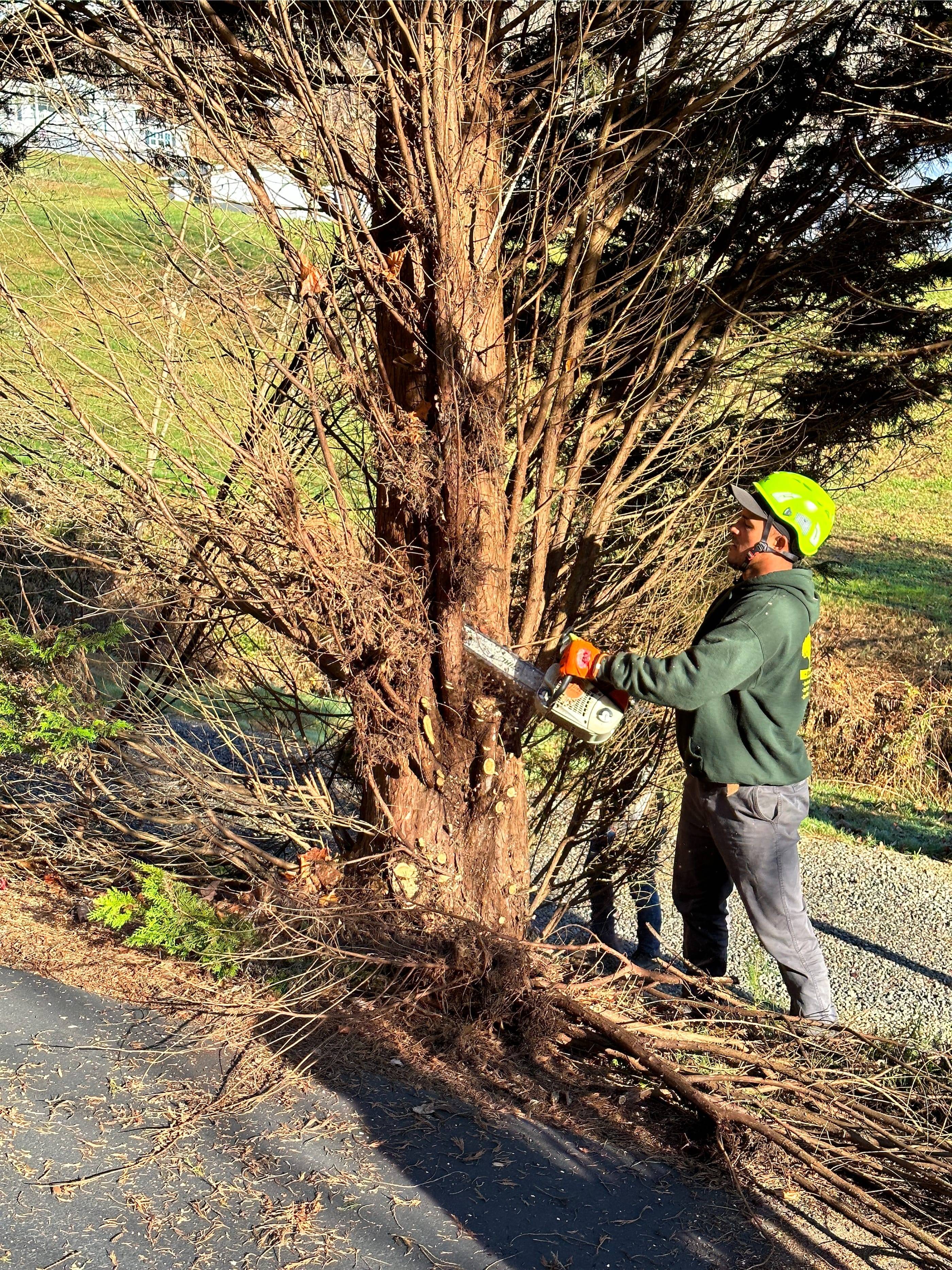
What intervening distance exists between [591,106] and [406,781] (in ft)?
9.07

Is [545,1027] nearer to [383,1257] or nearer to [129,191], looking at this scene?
[383,1257]

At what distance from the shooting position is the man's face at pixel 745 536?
159 inches

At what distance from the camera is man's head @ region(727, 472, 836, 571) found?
13.1ft

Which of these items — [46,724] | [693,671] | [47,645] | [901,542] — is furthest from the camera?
[901,542]

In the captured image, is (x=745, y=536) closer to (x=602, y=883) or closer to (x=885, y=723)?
(x=602, y=883)

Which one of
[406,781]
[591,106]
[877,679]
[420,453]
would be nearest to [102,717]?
[406,781]

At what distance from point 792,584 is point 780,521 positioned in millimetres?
242

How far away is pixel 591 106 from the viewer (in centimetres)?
416

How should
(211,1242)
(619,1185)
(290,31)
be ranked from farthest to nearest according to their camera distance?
(290,31) → (619,1185) → (211,1242)

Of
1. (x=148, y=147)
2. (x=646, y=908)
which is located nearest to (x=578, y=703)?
(x=646, y=908)

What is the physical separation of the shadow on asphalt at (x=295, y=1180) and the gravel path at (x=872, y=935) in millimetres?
2593

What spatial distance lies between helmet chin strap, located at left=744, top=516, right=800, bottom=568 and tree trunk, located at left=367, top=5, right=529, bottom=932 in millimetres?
1014

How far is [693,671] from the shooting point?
12.2ft

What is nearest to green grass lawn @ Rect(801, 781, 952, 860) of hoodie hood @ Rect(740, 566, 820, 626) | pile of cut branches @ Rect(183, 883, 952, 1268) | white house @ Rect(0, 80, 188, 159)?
pile of cut branches @ Rect(183, 883, 952, 1268)
